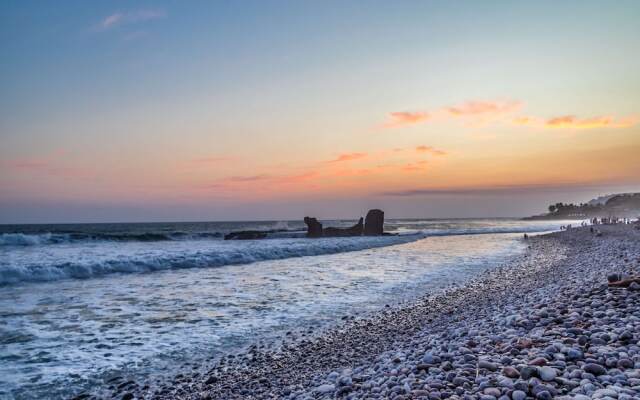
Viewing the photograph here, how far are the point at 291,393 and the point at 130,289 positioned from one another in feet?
36.6

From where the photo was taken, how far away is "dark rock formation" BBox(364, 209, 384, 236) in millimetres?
51897

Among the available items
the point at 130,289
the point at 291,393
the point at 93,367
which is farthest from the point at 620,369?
the point at 130,289

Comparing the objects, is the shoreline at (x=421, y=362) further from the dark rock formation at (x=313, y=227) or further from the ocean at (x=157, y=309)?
the dark rock formation at (x=313, y=227)

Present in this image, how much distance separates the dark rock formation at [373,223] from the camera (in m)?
51.9

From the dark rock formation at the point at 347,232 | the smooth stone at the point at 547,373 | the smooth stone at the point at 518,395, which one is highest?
the smooth stone at the point at 547,373

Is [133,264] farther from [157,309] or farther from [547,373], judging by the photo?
[547,373]

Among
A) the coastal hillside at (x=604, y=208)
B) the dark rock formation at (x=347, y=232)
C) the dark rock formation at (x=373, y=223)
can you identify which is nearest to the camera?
the dark rock formation at (x=347, y=232)

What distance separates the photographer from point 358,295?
11875 millimetres

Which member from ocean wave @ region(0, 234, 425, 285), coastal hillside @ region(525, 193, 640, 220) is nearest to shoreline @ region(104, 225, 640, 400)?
ocean wave @ region(0, 234, 425, 285)

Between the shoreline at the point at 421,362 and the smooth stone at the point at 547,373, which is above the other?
the smooth stone at the point at 547,373

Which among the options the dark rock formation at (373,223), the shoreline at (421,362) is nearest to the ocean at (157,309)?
the shoreline at (421,362)

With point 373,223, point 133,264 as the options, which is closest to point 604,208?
point 373,223

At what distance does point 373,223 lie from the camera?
172 ft

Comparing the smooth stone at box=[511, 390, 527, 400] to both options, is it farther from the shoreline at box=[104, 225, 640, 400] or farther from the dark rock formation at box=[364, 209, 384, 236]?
the dark rock formation at box=[364, 209, 384, 236]
